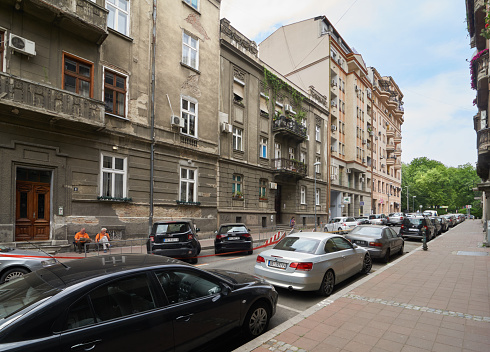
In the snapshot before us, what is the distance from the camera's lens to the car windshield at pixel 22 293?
2.57 meters

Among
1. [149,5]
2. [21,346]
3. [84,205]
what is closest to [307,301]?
[21,346]

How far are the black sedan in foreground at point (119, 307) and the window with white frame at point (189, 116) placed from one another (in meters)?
15.8

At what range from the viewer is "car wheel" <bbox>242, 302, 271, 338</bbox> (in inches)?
169

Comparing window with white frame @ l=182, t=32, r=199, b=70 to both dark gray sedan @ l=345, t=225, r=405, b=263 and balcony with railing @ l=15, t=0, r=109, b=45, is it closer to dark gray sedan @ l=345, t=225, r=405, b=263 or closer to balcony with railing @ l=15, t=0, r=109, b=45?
balcony with railing @ l=15, t=0, r=109, b=45

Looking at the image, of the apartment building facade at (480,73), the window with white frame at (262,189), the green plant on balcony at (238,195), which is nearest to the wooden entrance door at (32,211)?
the green plant on balcony at (238,195)

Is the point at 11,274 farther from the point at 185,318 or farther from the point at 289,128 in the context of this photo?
the point at 289,128

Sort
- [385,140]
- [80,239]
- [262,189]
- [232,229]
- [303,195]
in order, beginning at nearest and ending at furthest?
1. [80,239]
2. [232,229]
3. [262,189]
4. [303,195]
5. [385,140]

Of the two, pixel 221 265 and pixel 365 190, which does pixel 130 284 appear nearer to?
pixel 221 265

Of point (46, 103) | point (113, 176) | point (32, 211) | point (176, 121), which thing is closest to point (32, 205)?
point (32, 211)

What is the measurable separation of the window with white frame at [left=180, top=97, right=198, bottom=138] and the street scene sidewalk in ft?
47.3

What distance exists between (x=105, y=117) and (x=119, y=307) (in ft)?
45.2

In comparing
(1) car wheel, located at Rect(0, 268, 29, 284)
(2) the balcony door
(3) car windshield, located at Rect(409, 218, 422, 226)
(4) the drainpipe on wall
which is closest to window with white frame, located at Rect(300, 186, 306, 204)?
(3) car windshield, located at Rect(409, 218, 422, 226)

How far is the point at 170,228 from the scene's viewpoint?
10703mm

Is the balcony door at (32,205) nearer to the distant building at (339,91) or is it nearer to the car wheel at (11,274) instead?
the car wheel at (11,274)
